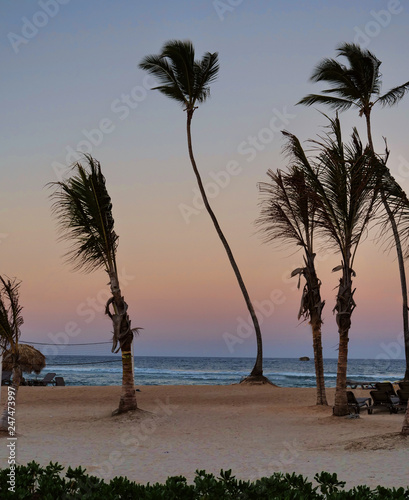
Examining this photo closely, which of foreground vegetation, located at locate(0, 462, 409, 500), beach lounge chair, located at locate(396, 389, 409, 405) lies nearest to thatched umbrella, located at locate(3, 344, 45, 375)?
beach lounge chair, located at locate(396, 389, 409, 405)

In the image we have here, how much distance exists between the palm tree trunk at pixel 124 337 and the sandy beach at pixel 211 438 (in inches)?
18.0

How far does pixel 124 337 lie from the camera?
45.4 feet

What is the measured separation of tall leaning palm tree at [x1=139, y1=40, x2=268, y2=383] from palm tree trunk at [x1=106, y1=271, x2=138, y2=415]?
10526 mm

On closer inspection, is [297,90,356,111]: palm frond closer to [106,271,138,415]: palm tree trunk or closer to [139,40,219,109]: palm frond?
[139,40,219,109]: palm frond

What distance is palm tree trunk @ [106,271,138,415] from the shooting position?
1377cm

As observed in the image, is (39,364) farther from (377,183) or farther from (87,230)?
(377,183)

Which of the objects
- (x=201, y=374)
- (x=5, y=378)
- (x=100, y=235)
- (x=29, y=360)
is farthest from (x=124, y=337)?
(x=201, y=374)

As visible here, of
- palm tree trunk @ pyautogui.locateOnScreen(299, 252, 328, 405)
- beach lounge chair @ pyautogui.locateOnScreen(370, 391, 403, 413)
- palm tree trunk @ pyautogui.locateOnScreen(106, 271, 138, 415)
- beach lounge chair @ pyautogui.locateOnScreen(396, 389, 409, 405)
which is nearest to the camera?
palm tree trunk @ pyautogui.locateOnScreen(106, 271, 138, 415)

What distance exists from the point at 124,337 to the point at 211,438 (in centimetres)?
387

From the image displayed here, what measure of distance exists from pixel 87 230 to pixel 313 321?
668cm

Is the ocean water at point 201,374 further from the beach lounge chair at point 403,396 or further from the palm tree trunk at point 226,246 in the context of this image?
the beach lounge chair at point 403,396

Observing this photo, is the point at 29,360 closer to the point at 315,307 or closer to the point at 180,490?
the point at 315,307

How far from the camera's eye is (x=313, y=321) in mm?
15742

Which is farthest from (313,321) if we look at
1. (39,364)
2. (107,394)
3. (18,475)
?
(39,364)
